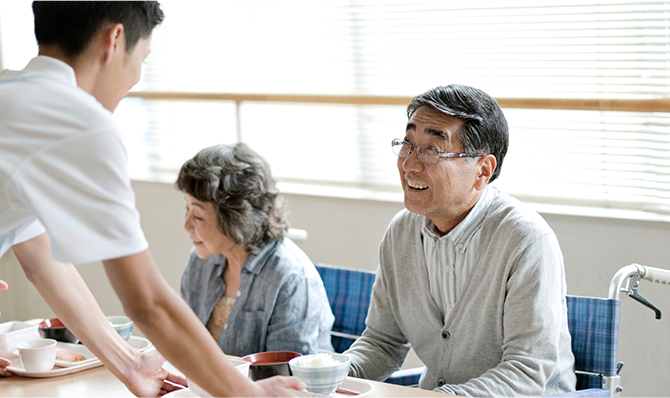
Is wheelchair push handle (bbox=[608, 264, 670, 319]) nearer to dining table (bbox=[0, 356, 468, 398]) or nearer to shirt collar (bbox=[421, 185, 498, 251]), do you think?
shirt collar (bbox=[421, 185, 498, 251])

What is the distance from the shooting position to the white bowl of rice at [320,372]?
1.32 m

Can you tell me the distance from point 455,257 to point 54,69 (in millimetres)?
1149

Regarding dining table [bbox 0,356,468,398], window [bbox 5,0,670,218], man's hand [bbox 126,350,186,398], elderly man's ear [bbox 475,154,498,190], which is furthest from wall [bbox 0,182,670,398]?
man's hand [bbox 126,350,186,398]

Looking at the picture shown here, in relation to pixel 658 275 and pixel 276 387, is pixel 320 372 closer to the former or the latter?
pixel 276 387

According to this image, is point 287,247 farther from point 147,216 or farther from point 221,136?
point 147,216

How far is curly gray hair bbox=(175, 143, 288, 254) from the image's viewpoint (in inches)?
85.3

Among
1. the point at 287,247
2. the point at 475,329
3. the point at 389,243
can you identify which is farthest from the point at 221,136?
the point at 475,329

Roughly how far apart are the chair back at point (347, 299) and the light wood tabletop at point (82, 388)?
0.63 m

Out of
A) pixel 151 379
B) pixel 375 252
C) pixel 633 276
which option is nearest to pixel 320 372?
Result: pixel 151 379

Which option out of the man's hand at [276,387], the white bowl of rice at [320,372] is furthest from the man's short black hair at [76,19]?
the white bowl of rice at [320,372]

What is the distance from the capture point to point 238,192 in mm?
2197

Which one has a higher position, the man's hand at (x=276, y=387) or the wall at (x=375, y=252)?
the man's hand at (x=276, y=387)

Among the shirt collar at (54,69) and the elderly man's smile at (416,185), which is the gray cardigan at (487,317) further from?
the shirt collar at (54,69)

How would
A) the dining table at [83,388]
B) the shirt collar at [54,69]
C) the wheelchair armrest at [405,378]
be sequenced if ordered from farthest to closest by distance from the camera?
the wheelchair armrest at [405,378] → the dining table at [83,388] → the shirt collar at [54,69]
